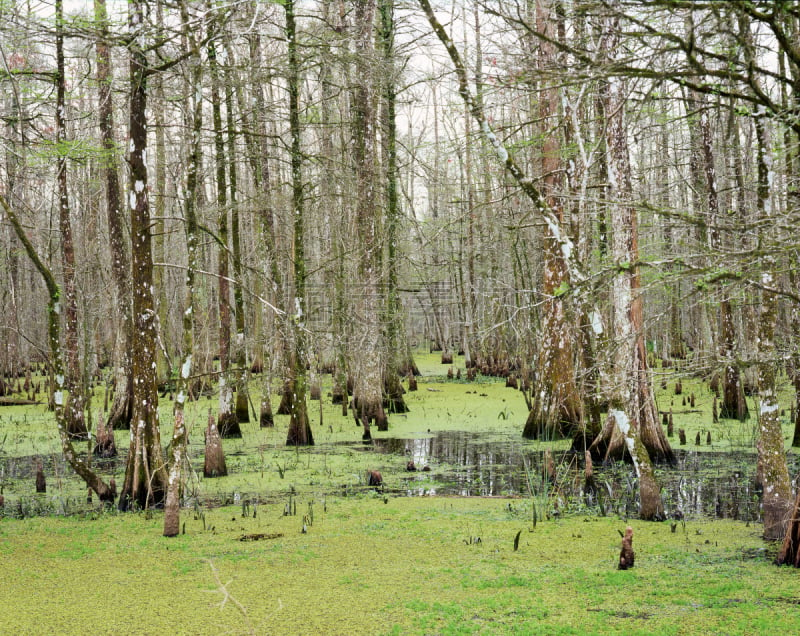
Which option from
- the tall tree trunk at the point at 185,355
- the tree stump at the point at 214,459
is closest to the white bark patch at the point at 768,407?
the tall tree trunk at the point at 185,355

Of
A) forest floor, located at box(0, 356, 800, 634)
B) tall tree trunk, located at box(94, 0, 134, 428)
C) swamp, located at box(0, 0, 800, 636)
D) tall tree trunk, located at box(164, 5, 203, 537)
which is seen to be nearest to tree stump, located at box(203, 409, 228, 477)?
swamp, located at box(0, 0, 800, 636)

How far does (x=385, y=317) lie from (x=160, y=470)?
27.0 feet

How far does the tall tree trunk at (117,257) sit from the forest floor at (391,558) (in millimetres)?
2692

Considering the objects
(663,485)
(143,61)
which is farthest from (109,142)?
(663,485)

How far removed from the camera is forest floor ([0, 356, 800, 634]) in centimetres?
442

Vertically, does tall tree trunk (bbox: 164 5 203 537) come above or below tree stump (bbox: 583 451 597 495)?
above

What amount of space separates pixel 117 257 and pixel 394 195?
5.79 meters

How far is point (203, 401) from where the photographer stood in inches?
706

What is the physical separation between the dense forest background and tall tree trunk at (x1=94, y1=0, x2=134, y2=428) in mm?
69

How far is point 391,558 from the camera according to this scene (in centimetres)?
580

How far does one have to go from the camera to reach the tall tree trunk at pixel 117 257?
429 inches

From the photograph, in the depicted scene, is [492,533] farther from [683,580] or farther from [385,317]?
[385,317]

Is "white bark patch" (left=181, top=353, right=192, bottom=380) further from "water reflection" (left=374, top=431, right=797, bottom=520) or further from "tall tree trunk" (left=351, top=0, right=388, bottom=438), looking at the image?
"tall tree trunk" (left=351, top=0, right=388, bottom=438)

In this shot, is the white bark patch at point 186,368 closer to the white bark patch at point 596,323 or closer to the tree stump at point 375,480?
the tree stump at point 375,480
